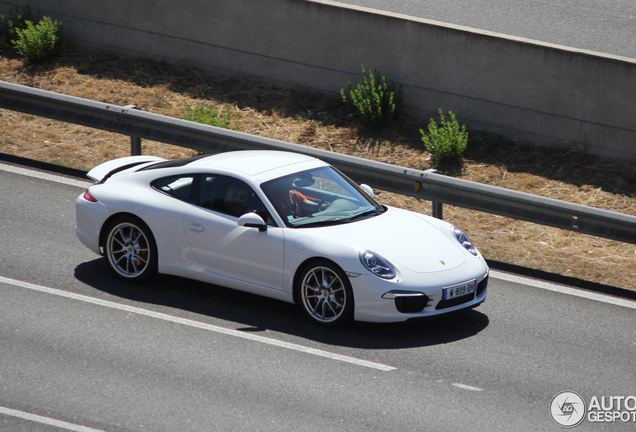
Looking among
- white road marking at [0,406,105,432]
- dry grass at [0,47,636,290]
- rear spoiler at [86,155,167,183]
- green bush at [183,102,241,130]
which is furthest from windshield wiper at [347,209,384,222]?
green bush at [183,102,241,130]

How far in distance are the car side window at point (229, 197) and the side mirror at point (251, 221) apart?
0.55 feet

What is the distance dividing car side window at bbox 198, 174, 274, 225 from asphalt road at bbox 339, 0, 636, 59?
9.18 m

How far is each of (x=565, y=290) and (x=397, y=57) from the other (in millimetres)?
5752

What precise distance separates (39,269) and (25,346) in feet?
5.70

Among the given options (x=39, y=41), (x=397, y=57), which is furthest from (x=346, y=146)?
(x=39, y=41)

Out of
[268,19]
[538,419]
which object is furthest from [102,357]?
[268,19]

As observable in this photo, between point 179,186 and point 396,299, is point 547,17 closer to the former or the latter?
point 179,186

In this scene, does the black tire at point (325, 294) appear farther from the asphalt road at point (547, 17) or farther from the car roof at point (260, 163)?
the asphalt road at point (547, 17)

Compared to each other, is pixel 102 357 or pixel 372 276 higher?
pixel 372 276

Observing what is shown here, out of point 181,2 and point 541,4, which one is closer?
point 181,2

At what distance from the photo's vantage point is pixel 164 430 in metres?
5.35

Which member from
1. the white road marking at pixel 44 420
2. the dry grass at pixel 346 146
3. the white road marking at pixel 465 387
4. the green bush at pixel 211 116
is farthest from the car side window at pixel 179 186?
the green bush at pixel 211 116

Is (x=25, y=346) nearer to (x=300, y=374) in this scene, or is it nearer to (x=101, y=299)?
(x=101, y=299)

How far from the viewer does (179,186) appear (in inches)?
307
